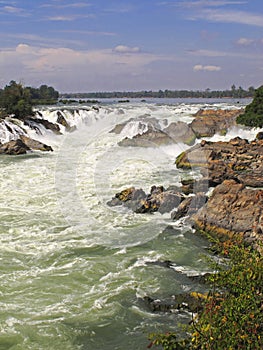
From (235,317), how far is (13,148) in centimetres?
2360

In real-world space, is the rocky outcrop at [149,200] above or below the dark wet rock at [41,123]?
below

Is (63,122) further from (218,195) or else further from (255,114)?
(218,195)

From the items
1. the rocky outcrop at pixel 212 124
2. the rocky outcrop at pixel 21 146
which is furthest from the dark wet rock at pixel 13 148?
the rocky outcrop at pixel 212 124

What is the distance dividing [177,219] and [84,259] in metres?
4.07

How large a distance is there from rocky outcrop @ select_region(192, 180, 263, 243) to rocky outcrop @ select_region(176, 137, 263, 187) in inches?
206

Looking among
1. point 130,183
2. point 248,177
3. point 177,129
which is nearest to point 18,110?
point 177,129

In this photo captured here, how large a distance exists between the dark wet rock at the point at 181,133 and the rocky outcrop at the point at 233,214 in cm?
1699

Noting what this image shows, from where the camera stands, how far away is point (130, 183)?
1809 cm

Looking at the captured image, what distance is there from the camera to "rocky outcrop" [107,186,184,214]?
13930 millimetres

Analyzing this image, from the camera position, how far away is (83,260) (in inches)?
395

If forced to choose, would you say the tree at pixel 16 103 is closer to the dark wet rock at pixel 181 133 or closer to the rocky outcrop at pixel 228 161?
the dark wet rock at pixel 181 133

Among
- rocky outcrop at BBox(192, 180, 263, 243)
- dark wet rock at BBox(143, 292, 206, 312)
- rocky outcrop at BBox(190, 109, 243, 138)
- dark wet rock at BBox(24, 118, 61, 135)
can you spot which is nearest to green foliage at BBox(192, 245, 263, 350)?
dark wet rock at BBox(143, 292, 206, 312)

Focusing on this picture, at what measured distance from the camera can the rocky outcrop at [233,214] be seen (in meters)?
10.6

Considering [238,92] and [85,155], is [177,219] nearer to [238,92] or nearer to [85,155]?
[85,155]
